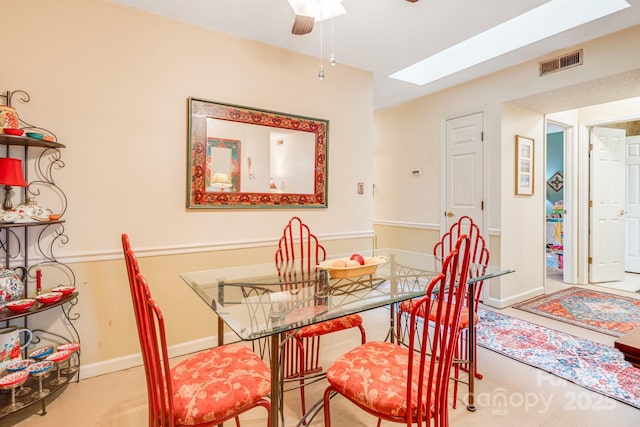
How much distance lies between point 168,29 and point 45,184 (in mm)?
1366

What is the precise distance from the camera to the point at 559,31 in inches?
102

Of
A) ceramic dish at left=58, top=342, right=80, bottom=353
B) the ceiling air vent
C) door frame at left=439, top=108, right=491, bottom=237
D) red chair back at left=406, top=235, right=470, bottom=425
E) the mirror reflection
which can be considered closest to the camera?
red chair back at left=406, top=235, right=470, bottom=425

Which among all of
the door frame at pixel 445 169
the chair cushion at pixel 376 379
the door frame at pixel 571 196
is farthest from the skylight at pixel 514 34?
the chair cushion at pixel 376 379

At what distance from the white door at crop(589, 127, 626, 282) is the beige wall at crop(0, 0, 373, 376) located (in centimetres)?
426

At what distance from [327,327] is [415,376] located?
68 centimetres

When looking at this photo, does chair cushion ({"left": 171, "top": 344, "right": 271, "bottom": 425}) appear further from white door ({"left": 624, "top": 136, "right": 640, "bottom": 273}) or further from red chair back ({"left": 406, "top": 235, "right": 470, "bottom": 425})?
white door ({"left": 624, "top": 136, "right": 640, "bottom": 273})

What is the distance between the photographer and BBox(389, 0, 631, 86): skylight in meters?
2.44

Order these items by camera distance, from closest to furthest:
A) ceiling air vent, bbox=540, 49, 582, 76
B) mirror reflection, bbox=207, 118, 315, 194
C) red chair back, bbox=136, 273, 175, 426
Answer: red chair back, bbox=136, 273, 175, 426 < mirror reflection, bbox=207, 118, 315, 194 < ceiling air vent, bbox=540, 49, 582, 76

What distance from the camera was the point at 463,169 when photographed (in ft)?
12.5

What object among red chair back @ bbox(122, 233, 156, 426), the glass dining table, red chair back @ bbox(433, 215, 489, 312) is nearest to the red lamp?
the glass dining table

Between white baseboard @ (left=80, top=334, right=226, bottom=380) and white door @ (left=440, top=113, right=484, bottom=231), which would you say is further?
white door @ (left=440, top=113, right=484, bottom=231)

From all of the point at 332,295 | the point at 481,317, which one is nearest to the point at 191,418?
the point at 332,295

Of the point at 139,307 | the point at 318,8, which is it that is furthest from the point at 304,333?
the point at 318,8

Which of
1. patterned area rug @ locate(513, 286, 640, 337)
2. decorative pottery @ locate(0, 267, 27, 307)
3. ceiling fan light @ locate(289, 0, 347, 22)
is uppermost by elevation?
ceiling fan light @ locate(289, 0, 347, 22)
